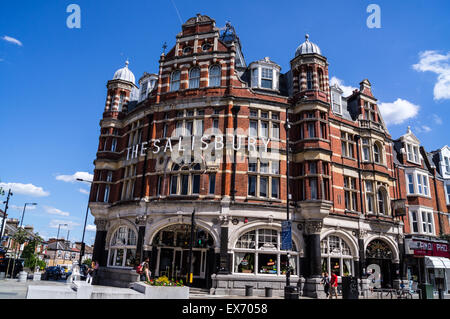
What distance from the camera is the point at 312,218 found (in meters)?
23.7

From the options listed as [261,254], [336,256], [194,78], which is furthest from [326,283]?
[194,78]

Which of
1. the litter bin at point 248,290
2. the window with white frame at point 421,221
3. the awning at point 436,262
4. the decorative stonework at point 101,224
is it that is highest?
the window with white frame at point 421,221

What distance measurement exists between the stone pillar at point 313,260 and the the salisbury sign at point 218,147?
605 centimetres

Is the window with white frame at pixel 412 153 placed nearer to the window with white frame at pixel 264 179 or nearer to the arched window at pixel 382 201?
the arched window at pixel 382 201

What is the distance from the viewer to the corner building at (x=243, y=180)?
75.8 feet

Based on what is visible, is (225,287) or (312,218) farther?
(312,218)

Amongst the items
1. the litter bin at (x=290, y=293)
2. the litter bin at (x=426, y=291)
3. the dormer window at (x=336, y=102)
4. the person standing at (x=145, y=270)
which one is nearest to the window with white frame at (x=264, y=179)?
the litter bin at (x=290, y=293)

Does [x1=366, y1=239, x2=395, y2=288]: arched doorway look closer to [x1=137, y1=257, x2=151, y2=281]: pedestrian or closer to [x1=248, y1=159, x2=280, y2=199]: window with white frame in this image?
[x1=248, y1=159, x2=280, y2=199]: window with white frame

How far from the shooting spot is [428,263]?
29.0 m

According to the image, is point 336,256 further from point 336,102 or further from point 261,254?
point 336,102

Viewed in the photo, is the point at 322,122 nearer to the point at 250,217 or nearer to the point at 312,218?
the point at 312,218

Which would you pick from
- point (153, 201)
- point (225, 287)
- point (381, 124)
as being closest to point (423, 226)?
point (381, 124)

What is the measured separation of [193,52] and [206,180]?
12034 millimetres

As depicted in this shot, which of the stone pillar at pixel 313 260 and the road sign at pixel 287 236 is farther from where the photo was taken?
the stone pillar at pixel 313 260
